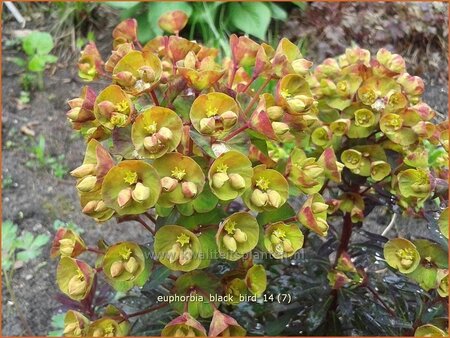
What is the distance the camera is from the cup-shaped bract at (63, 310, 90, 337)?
1.26 m

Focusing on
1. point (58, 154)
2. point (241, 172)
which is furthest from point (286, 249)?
point (58, 154)

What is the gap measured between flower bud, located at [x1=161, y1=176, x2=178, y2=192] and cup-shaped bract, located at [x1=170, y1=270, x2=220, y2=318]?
0.87 ft

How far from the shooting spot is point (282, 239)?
45.2 inches

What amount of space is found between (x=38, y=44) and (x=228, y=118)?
80.6 inches

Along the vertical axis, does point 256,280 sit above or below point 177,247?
below

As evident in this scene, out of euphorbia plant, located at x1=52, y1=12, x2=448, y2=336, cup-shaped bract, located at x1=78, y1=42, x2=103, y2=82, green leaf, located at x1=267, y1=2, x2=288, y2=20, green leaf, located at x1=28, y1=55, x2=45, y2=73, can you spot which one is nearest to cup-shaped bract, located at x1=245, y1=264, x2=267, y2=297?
euphorbia plant, located at x1=52, y1=12, x2=448, y2=336

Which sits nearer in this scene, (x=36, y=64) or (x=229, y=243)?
(x=229, y=243)

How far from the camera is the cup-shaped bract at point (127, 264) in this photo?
1140 mm

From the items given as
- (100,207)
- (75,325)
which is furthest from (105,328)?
(100,207)

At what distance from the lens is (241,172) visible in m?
1.10

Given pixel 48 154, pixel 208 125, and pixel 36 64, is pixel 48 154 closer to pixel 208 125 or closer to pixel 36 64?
pixel 36 64

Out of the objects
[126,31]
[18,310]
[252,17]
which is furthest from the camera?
[252,17]

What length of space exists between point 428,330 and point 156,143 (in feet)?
2.26

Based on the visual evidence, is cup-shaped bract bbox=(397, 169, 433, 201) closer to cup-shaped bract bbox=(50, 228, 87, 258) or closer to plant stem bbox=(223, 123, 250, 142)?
plant stem bbox=(223, 123, 250, 142)
